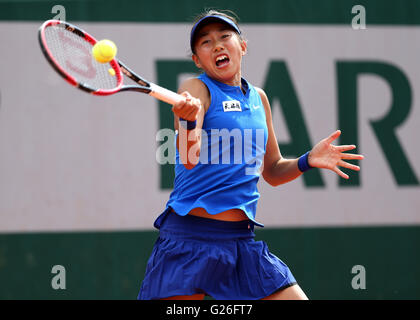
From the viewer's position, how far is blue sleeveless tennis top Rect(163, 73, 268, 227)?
2.60 m

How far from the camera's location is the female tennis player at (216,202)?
2.56m

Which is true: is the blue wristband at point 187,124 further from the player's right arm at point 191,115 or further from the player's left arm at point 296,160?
the player's left arm at point 296,160

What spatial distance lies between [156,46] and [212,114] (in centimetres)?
241

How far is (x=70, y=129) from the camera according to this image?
187 inches

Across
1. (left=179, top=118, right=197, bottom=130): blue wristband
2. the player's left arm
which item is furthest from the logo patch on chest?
the player's left arm

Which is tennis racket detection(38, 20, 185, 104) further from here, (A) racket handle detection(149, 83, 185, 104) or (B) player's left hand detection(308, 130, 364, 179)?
(B) player's left hand detection(308, 130, 364, 179)

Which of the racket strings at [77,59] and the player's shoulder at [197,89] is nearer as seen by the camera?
the racket strings at [77,59]

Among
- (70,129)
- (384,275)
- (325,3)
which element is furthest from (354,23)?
(70,129)

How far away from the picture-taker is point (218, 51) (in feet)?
8.91

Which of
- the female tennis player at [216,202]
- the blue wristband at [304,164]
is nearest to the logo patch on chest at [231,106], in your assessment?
the female tennis player at [216,202]

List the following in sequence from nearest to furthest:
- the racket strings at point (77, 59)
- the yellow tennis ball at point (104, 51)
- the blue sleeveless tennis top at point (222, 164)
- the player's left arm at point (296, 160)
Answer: the yellow tennis ball at point (104, 51)
the racket strings at point (77, 59)
the blue sleeveless tennis top at point (222, 164)
the player's left arm at point (296, 160)

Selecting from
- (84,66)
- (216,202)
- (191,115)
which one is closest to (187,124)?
A: (191,115)

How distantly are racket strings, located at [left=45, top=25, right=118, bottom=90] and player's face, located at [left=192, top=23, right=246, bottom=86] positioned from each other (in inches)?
16.3

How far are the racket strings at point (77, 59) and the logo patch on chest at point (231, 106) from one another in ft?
1.56
